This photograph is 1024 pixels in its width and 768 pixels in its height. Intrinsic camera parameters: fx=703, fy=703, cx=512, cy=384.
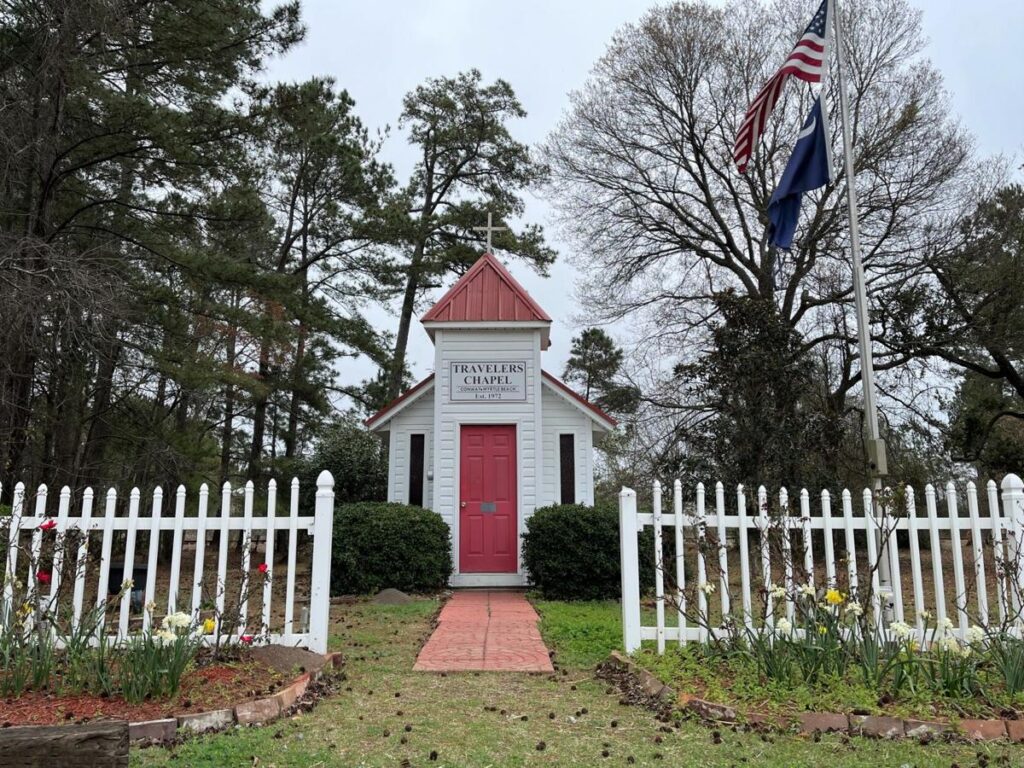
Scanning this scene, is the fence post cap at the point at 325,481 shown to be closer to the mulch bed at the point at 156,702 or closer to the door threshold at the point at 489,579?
the mulch bed at the point at 156,702

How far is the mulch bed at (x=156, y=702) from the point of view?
149 inches

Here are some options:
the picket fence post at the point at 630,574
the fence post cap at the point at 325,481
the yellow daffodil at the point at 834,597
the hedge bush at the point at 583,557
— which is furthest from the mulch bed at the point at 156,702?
the hedge bush at the point at 583,557

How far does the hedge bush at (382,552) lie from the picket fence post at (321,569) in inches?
174

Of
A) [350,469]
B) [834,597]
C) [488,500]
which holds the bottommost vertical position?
[834,597]

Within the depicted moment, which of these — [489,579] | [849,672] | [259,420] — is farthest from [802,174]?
[259,420]

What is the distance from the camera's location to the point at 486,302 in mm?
11578

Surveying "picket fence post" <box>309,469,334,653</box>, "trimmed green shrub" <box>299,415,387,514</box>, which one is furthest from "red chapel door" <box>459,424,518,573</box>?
"picket fence post" <box>309,469,334,653</box>

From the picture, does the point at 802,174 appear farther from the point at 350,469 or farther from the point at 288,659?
the point at 350,469

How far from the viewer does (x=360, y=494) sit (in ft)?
50.9

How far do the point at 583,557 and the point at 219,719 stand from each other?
21.4 ft

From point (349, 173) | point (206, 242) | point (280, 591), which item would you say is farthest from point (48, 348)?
point (349, 173)

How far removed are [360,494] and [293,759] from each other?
40.5ft

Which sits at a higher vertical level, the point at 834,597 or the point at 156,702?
the point at 834,597

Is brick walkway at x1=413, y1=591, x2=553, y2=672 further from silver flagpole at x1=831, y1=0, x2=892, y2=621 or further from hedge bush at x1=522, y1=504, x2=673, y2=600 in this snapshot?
silver flagpole at x1=831, y1=0, x2=892, y2=621
